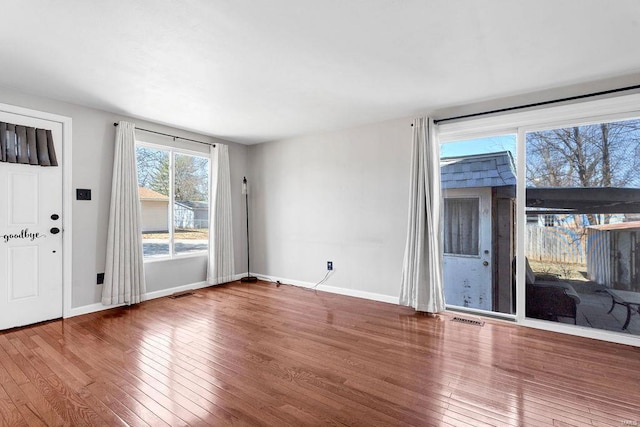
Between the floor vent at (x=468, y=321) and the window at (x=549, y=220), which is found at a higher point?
the window at (x=549, y=220)

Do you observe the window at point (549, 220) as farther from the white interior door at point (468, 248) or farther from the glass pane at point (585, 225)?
the white interior door at point (468, 248)

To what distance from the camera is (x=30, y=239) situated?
3.24m

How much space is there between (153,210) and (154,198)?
172mm

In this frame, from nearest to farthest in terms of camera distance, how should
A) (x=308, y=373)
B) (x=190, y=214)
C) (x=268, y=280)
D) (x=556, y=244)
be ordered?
(x=308, y=373) < (x=556, y=244) < (x=190, y=214) < (x=268, y=280)

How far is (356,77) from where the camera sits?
2.79 m

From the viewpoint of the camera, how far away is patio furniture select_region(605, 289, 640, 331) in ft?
9.22

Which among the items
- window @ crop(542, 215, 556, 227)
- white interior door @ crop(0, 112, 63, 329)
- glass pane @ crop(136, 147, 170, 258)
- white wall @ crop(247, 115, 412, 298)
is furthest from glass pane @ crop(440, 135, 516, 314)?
white interior door @ crop(0, 112, 63, 329)

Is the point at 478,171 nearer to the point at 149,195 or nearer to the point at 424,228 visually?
the point at 424,228

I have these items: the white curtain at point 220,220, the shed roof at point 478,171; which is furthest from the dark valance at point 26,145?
the shed roof at point 478,171

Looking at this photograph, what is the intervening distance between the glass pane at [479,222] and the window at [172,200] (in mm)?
3665

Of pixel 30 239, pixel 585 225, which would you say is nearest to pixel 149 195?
pixel 30 239

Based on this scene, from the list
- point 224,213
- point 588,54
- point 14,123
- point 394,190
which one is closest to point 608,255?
point 588,54

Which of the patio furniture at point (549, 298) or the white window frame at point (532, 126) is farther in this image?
the patio furniture at point (549, 298)

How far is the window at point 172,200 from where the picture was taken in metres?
4.25
